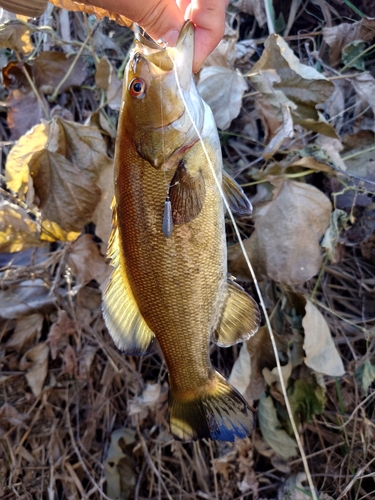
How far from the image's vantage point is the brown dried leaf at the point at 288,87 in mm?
1668

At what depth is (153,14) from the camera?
53.6 inches

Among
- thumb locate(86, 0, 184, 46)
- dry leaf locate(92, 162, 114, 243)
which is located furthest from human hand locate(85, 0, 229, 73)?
dry leaf locate(92, 162, 114, 243)

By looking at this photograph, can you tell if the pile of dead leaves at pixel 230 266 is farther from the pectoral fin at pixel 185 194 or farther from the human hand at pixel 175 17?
the pectoral fin at pixel 185 194

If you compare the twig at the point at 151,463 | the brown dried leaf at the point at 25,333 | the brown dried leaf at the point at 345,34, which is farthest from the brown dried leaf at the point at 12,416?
the brown dried leaf at the point at 345,34

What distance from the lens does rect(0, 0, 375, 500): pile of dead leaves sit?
1741 millimetres

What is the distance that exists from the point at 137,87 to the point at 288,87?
2.67 feet

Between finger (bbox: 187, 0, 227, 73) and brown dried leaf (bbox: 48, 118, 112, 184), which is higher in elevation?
finger (bbox: 187, 0, 227, 73)

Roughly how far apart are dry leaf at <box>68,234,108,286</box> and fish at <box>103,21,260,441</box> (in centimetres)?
62

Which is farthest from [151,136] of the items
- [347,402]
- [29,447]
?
[29,447]

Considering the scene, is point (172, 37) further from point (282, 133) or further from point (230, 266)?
point (230, 266)

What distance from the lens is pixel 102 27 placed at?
225cm

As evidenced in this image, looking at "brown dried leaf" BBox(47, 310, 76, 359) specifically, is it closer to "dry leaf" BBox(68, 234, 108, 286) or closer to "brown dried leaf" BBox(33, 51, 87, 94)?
"dry leaf" BBox(68, 234, 108, 286)

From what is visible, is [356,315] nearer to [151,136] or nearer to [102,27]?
[151,136]

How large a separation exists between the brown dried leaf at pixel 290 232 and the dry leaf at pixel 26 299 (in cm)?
104
